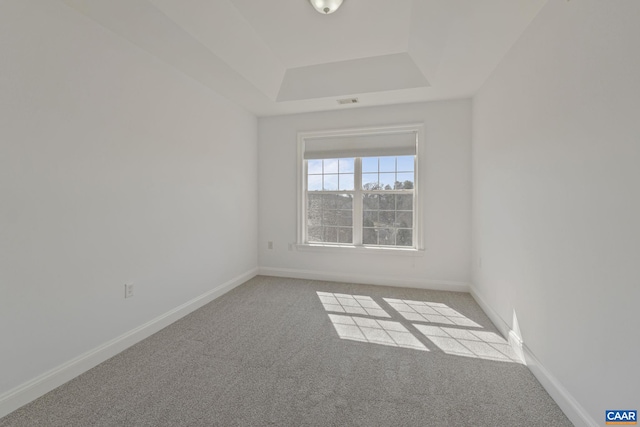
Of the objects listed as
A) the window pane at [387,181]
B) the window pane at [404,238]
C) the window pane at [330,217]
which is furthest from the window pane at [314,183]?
the window pane at [404,238]

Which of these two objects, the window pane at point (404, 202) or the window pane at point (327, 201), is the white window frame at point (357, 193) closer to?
the window pane at point (404, 202)

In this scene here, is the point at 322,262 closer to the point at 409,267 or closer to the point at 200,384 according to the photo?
the point at 409,267

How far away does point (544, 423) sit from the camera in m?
1.47

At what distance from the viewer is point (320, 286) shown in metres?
3.78

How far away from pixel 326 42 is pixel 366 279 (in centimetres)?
296

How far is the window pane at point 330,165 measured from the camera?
412 cm

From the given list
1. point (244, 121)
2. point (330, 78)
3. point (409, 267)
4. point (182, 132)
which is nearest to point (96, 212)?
point (182, 132)

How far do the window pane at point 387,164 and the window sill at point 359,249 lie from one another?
113 centimetres

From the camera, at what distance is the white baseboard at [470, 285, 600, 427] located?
1.41 metres

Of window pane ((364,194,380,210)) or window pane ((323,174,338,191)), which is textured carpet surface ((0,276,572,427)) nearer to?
window pane ((364,194,380,210))

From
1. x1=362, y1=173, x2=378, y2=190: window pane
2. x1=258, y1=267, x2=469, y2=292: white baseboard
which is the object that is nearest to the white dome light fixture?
x1=362, y1=173, x2=378, y2=190: window pane

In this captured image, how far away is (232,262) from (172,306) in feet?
3.45

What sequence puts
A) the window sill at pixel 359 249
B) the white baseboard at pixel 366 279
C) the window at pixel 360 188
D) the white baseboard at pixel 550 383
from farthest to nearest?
the window at pixel 360 188 → the window sill at pixel 359 249 → the white baseboard at pixel 366 279 → the white baseboard at pixel 550 383

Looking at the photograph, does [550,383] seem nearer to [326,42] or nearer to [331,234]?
[331,234]
